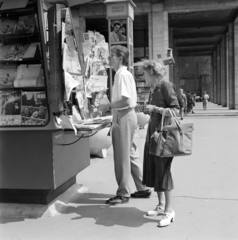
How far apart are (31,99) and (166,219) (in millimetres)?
1873

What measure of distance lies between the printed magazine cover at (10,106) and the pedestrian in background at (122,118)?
1.01 metres

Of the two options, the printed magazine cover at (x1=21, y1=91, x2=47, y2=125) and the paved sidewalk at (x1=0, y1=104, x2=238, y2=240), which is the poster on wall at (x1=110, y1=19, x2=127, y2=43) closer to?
the paved sidewalk at (x1=0, y1=104, x2=238, y2=240)

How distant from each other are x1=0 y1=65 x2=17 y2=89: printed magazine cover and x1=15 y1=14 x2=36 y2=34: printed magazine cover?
40 cm

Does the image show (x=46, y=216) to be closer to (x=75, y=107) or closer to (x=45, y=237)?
(x=45, y=237)

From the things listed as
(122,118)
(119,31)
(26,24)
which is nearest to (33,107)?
(26,24)

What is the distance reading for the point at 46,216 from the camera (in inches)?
156

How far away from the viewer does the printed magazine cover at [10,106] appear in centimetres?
396

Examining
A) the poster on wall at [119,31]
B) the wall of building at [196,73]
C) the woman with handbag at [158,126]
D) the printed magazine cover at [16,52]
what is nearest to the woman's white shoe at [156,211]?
the woman with handbag at [158,126]

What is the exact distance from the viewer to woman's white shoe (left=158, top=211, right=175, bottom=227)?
3.59 m

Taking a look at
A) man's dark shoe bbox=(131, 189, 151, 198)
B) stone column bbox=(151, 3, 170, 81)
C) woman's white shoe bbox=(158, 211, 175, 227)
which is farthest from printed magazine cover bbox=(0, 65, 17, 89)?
stone column bbox=(151, 3, 170, 81)

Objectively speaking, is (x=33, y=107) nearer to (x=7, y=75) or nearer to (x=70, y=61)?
(x=7, y=75)

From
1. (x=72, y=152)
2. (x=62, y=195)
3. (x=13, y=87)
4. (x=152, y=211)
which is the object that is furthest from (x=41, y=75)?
(x=152, y=211)

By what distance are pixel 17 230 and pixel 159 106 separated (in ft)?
6.11

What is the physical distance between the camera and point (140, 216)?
3.92 metres
